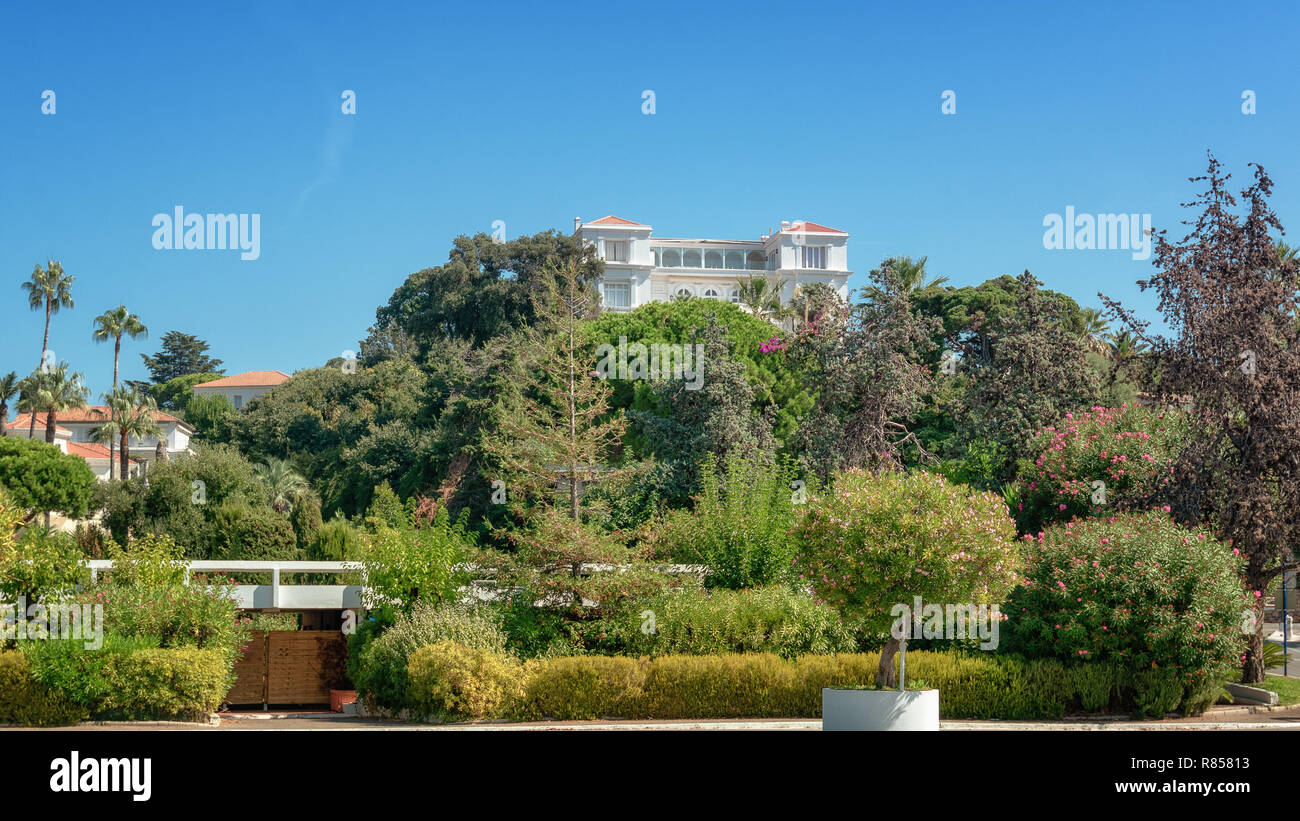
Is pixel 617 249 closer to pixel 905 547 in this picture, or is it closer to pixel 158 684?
pixel 158 684

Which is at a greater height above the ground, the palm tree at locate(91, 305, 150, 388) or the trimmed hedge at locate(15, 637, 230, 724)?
the palm tree at locate(91, 305, 150, 388)

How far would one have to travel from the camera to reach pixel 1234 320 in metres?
21.9

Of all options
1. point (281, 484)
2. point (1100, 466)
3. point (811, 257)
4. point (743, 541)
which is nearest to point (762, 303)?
point (811, 257)

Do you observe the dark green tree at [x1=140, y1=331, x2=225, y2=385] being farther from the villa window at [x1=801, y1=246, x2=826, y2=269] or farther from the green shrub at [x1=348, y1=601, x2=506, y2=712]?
the green shrub at [x1=348, y1=601, x2=506, y2=712]

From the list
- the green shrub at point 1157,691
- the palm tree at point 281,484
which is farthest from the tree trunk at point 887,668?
the palm tree at point 281,484

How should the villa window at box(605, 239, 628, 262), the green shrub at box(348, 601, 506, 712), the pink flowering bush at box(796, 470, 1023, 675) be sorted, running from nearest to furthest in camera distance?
1. the pink flowering bush at box(796, 470, 1023, 675)
2. the green shrub at box(348, 601, 506, 712)
3. the villa window at box(605, 239, 628, 262)

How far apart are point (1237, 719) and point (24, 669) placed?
71.9 feet

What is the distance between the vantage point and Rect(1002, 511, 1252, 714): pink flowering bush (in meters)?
18.8

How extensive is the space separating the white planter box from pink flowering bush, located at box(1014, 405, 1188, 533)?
30.0 ft

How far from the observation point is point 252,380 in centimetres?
10488

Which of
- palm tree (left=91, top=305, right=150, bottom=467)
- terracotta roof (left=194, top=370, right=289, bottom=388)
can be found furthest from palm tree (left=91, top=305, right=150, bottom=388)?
terracotta roof (left=194, top=370, right=289, bottom=388)

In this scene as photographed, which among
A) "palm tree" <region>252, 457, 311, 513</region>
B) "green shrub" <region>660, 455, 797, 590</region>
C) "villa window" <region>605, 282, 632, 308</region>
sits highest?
"villa window" <region>605, 282, 632, 308</region>
